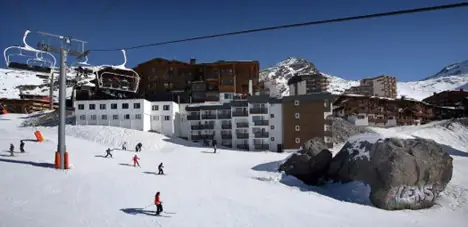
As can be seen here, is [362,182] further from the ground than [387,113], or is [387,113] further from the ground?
[387,113]

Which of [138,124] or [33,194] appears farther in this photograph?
[138,124]

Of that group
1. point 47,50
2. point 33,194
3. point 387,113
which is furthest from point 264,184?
point 387,113

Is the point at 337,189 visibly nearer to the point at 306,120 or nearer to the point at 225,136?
the point at 306,120

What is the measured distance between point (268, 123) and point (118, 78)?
31.3 metres

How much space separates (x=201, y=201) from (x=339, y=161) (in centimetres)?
1831

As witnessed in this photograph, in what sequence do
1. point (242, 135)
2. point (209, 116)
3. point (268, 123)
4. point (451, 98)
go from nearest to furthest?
1. point (268, 123)
2. point (242, 135)
3. point (209, 116)
4. point (451, 98)

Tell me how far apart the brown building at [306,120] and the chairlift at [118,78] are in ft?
95.0

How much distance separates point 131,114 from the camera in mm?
59250

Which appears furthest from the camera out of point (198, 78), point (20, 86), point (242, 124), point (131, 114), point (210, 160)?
point (20, 86)

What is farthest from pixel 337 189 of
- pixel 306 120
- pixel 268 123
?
pixel 268 123

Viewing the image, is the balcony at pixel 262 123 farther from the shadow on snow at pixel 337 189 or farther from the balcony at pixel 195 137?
the shadow on snow at pixel 337 189

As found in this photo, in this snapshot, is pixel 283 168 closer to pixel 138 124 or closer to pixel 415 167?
pixel 415 167

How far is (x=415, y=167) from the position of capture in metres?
30.9

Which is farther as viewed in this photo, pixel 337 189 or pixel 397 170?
pixel 337 189
